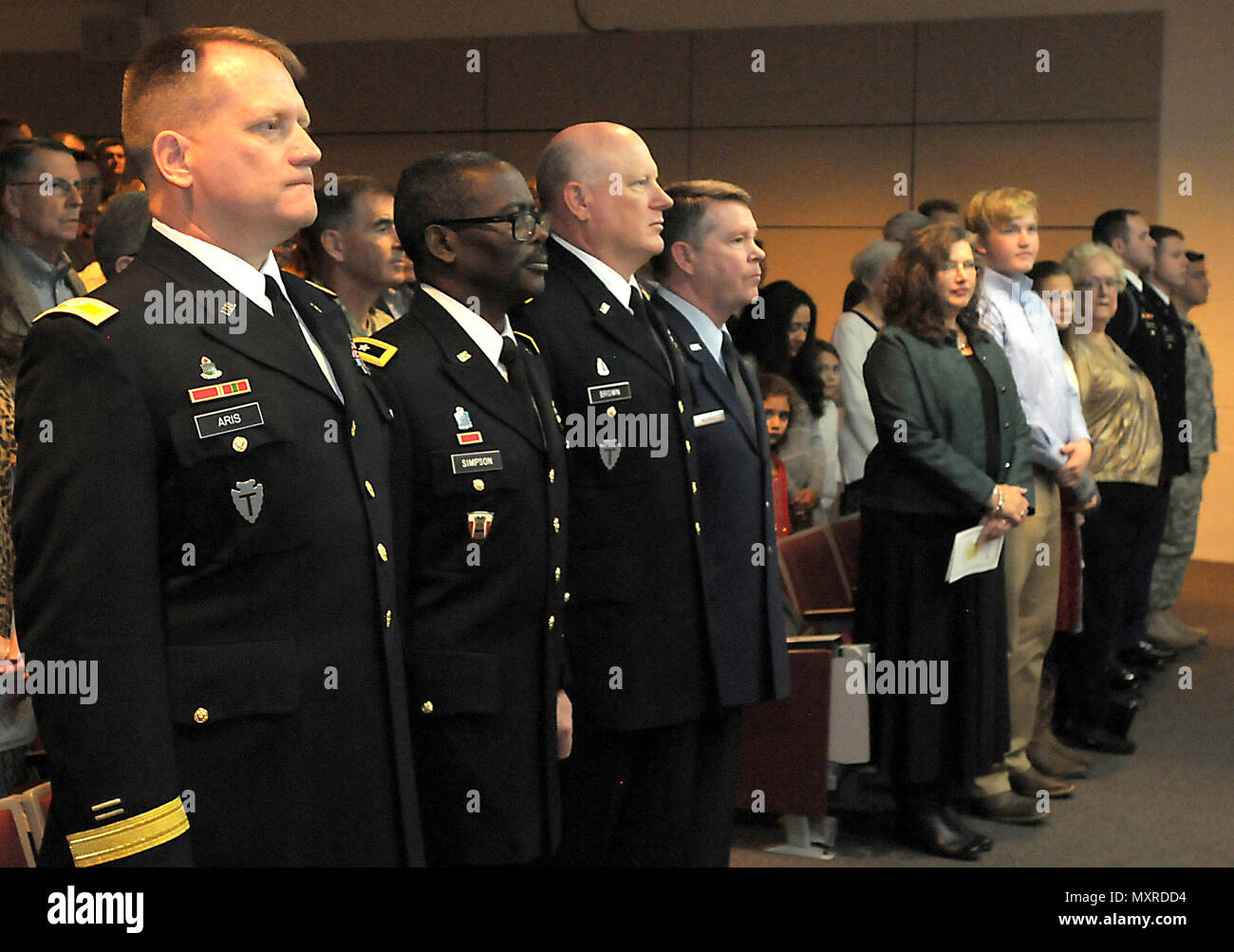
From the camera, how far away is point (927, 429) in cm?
354

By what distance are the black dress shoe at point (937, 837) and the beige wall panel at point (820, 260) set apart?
16.1 feet

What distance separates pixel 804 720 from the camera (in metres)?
3.49

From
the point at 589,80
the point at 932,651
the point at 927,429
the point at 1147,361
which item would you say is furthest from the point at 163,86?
the point at 589,80

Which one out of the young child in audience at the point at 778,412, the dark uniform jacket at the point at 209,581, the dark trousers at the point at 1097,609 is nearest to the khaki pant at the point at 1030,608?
the dark trousers at the point at 1097,609

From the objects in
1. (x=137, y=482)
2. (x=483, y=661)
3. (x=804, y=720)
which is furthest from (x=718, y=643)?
(x=137, y=482)

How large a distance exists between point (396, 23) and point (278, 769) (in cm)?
810

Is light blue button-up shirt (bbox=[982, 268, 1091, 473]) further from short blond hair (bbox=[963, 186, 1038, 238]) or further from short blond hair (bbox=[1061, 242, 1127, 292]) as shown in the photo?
short blond hair (bbox=[1061, 242, 1127, 292])

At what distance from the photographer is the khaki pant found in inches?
154

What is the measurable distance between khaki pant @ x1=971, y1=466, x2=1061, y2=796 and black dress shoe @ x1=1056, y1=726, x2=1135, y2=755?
0.56 metres

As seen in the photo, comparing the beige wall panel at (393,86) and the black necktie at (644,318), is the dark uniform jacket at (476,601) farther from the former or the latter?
the beige wall panel at (393,86)

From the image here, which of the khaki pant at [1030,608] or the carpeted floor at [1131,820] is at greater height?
the khaki pant at [1030,608]

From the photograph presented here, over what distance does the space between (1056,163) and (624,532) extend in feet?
20.0

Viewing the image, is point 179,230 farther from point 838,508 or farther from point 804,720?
point 838,508

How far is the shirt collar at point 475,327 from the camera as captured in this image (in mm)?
2150
